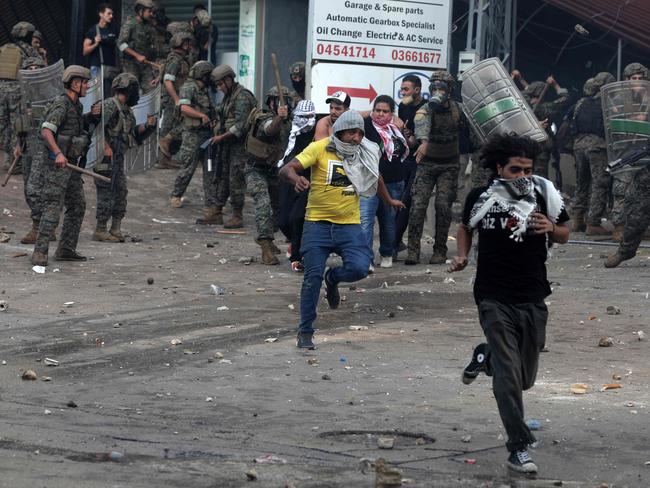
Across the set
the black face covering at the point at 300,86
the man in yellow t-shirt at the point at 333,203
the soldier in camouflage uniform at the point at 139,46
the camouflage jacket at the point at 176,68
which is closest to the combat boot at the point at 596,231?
the black face covering at the point at 300,86

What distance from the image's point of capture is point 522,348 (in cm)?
646

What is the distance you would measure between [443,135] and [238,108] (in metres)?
2.71

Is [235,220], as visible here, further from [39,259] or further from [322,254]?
[322,254]

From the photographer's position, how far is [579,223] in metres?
17.9

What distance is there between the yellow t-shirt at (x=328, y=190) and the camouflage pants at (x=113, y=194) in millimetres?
5461

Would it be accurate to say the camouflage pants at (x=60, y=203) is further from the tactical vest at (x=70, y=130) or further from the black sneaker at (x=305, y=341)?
the black sneaker at (x=305, y=341)

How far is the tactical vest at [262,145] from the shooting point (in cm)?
1412

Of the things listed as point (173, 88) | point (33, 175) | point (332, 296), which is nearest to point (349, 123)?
point (332, 296)

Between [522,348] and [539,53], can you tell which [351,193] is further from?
[539,53]

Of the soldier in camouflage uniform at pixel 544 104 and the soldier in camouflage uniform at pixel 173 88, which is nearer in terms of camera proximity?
the soldier in camouflage uniform at pixel 173 88

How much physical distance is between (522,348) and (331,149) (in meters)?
3.68

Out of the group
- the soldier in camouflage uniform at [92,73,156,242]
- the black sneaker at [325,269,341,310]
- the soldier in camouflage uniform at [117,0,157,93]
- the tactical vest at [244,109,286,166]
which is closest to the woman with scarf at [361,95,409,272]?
the tactical vest at [244,109,286,166]

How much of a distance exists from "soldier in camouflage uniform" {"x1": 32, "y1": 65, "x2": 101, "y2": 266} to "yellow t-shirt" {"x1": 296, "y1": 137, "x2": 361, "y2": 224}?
3723 mm

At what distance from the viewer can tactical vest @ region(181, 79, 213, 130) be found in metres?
17.2
